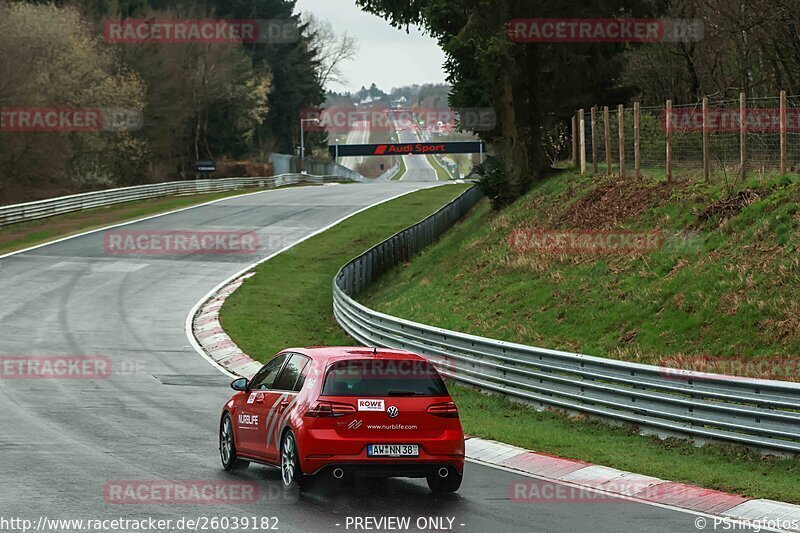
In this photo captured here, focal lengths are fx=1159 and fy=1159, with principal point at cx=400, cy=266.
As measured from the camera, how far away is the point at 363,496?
452 inches

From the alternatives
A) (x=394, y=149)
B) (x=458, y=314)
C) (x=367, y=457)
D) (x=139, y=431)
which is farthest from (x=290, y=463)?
(x=394, y=149)

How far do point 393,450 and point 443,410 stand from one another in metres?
0.69

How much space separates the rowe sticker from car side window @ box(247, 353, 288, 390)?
168 centimetres

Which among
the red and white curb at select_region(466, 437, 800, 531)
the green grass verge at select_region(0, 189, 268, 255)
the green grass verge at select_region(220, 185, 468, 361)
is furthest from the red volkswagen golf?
the green grass verge at select_region(0, 189, 268, 255)

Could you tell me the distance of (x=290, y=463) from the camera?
11625mm

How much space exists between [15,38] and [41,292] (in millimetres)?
30519

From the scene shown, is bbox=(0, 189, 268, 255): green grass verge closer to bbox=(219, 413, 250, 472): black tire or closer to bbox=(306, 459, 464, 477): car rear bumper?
bbox=(219, 413, 250, 472): black tire

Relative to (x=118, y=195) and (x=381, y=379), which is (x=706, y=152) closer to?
(x=381, y=379)

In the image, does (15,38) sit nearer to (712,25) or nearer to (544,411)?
(712,25)

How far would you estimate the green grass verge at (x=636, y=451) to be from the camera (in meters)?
12.1

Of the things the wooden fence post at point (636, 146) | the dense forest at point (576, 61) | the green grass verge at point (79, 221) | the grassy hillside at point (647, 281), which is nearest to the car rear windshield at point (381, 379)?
the grassy hillside at point (647, 281)

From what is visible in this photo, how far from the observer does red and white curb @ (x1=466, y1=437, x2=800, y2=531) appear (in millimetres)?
10484

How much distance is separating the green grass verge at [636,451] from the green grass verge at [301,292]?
33.9 ft

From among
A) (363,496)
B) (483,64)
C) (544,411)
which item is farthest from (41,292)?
(363,496)
